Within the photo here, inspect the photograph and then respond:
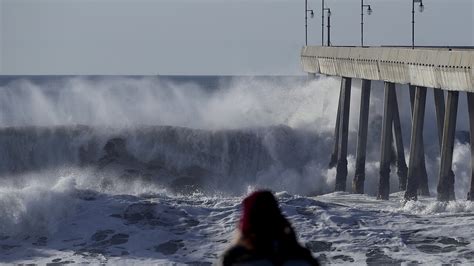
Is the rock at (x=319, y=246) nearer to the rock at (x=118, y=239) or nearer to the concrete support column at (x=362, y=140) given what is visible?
the rock at (x=118, y=239)

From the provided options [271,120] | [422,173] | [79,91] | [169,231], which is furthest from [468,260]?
[79,91]

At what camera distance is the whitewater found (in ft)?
78.4

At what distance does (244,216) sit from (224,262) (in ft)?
0.76

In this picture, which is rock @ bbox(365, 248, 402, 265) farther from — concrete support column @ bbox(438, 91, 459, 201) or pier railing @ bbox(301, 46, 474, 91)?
concrete support column @ bbox(438, 91, 459, 201)

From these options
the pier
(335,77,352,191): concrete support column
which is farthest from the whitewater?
(335,77,352,191): concrete support column

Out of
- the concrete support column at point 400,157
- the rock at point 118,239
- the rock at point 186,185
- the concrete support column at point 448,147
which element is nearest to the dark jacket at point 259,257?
the rock at point 118,239

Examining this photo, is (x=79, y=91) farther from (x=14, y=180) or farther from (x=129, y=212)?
(x=129, y=212)

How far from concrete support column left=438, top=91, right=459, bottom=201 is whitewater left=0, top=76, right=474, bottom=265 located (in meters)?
1.32

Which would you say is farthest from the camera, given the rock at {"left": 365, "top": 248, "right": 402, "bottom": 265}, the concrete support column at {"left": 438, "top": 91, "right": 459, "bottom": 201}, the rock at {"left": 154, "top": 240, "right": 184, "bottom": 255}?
the concrete support column at {"left": 438, "top": 91, "right": 459, "bottom": 201}

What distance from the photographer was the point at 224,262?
656 centimetres

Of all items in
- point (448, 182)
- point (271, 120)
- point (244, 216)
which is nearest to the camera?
point (244, 216)

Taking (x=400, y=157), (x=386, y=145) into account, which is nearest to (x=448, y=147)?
(x=386, y=145)

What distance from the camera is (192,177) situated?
44312 millimetres

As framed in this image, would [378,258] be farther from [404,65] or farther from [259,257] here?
[259,257]
